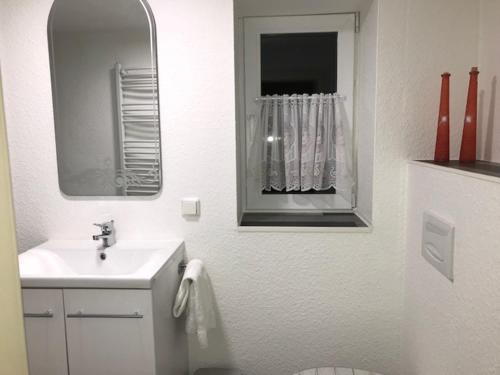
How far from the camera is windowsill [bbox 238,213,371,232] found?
5.63ft

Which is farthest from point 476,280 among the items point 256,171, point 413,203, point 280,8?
point 280,8

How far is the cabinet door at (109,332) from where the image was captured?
1.33m

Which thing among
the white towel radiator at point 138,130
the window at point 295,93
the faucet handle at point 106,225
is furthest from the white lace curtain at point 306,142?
the faucet handle at point 106,225

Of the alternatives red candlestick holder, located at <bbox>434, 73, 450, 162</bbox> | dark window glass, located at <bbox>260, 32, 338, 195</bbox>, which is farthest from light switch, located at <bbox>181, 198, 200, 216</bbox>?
red candlestick holder, located at <bbox>434, 73, 450, 162</bbox>

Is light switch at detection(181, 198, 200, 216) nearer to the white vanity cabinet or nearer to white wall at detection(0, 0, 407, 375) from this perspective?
white wall at detection(0, 0, 407, 375)

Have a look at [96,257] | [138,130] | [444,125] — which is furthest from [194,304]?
[444,125]

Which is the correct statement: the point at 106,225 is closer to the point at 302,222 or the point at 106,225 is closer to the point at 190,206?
the point at 190,206

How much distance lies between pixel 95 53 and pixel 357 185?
4.70ft

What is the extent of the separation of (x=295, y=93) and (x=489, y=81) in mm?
848

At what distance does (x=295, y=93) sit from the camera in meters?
1.93

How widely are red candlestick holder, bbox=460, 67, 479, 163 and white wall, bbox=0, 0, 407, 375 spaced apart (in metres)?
0.26

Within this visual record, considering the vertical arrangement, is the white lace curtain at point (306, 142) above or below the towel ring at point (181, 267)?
above

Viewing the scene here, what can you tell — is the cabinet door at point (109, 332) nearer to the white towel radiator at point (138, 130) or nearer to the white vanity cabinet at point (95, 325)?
the white vanity cabinet at point (95, 325)

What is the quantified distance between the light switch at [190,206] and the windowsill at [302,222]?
0.22 meters
